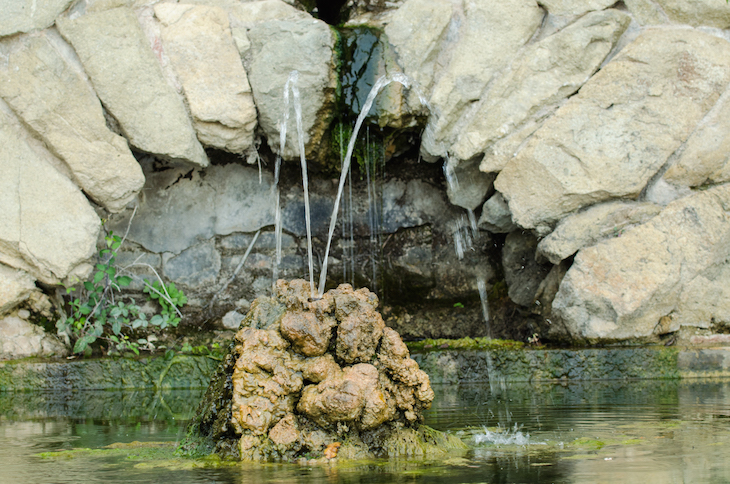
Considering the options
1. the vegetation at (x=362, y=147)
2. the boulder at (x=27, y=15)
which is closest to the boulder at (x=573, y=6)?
the vegetation at (x=362, y=147)

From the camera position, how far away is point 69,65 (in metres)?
4.02

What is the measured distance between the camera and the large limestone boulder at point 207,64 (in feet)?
13.8

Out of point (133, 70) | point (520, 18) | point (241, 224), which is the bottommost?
point (241, 224)

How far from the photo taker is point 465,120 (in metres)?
4.33

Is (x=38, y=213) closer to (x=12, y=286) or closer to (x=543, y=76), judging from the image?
(x=12, y=286)

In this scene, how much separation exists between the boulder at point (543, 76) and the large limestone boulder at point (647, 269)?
92cm

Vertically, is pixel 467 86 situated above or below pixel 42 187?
above

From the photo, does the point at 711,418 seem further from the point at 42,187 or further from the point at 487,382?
the point at 42,187

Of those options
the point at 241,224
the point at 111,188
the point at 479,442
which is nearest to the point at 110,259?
the point at 111,188

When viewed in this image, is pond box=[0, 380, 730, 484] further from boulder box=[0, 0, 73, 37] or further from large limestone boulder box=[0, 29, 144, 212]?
boulder box=[0, 0, 73, 37]

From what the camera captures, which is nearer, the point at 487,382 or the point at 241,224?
the point at 487,382

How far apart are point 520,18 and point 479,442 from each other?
2831mm

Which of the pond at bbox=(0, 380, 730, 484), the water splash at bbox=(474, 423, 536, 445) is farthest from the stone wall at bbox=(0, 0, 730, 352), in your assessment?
the water splash at bbox=(474, 423, 536, 445)

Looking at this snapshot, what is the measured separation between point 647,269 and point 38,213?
3496 millimetres
